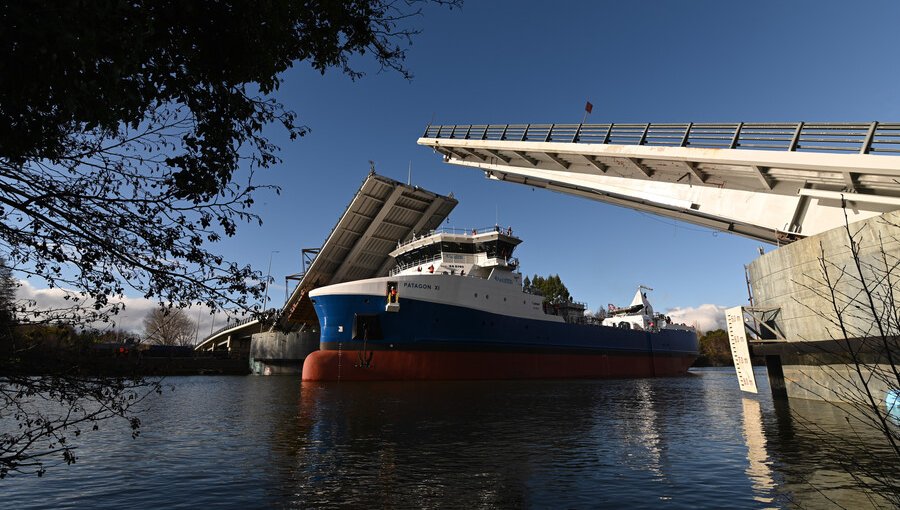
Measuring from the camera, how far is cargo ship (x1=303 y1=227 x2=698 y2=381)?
2586cm

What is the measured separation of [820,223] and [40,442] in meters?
22.1

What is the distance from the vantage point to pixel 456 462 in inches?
320

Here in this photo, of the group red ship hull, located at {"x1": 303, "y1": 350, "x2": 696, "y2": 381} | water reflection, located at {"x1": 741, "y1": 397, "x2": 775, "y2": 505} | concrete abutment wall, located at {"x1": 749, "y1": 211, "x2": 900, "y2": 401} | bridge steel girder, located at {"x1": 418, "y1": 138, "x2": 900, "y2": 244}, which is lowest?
water reflection, located at {"x1": 741, "y1": 397, "x2": 775, "y2": 505}

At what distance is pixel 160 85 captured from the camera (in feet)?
13.5

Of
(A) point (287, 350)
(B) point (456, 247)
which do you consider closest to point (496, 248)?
(B) point (456, 247)

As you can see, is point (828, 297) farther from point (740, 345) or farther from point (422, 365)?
point (422, 365)

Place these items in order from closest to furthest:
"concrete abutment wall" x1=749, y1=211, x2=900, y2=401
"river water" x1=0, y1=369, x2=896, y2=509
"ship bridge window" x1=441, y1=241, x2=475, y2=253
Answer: "river water" x1=0, y1=369, x2=896, y2=509 → "concrete abutment wall" x1=749, y1=211, x2=900, y2=401 → "ship bridge window" x1=441, y1=241, x2=475, y2=253

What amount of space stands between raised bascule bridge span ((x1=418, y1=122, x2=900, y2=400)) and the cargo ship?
9922mm

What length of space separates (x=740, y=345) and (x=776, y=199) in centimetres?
549

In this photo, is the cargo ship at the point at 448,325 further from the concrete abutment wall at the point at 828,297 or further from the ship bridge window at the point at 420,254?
the concrete abutment wall at the point at 828,297

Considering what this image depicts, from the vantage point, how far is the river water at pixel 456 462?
251 inches

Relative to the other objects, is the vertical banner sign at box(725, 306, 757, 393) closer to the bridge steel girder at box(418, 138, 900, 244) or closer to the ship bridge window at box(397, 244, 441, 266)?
the bridge steel girder at box(418, 138, 900, 244)

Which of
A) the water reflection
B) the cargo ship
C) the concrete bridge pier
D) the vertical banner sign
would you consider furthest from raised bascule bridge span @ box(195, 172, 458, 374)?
the water reflection

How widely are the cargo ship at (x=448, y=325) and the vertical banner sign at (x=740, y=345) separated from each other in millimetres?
13505
